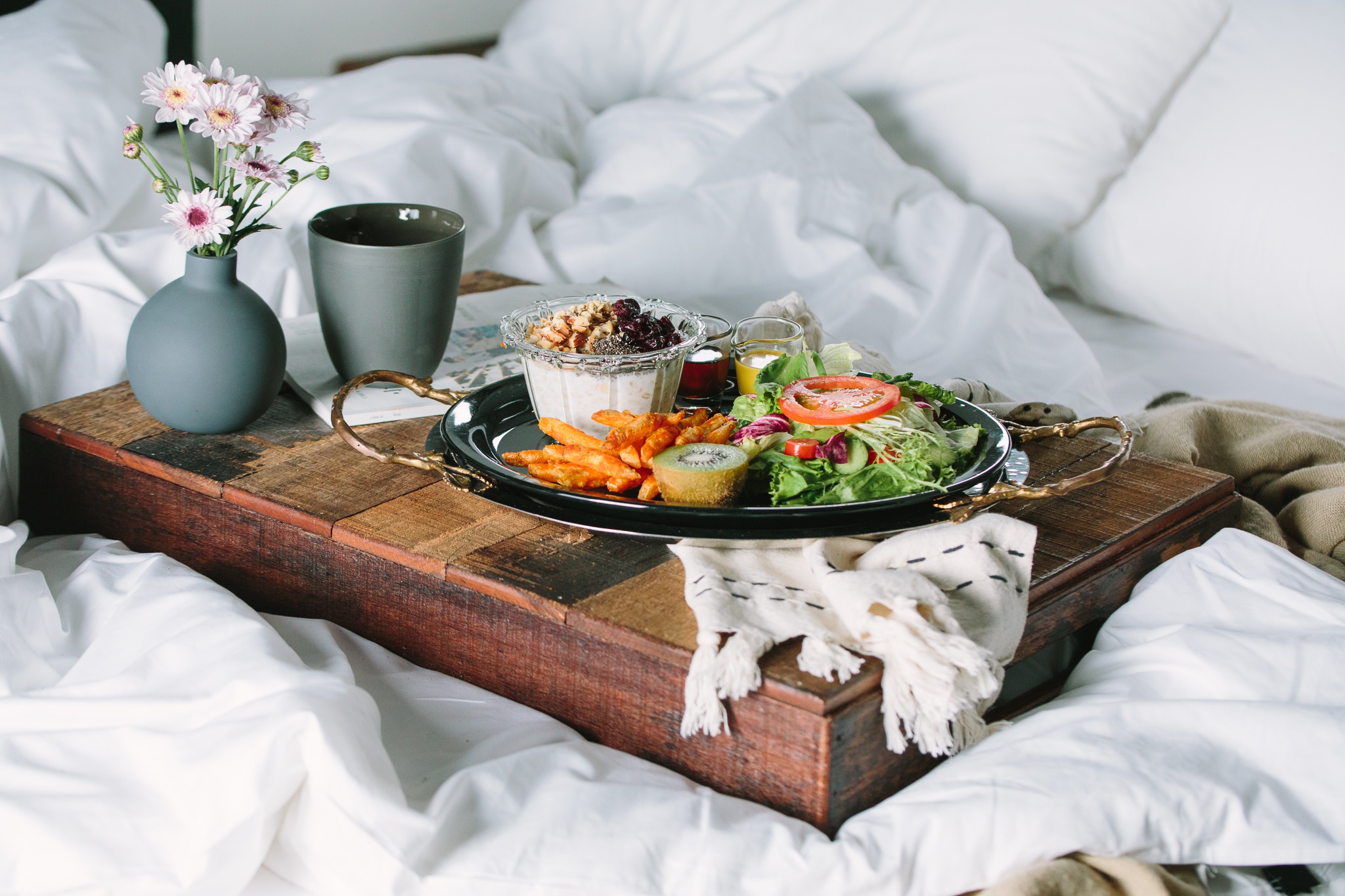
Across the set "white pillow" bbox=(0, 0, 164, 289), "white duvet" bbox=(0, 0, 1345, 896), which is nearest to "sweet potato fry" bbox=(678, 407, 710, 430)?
"white duvet" bbox=(0, 0, 1345, 896)

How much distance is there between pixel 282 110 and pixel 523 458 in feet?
1.09

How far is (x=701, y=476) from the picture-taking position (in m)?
0.79

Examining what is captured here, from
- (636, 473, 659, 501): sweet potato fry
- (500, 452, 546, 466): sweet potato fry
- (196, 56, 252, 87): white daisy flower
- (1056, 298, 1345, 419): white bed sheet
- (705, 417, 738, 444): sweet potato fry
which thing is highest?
(196, 56, 252, 87): white daisy flower

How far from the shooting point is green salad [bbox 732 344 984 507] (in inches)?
32.0

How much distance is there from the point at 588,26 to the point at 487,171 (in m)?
0.50

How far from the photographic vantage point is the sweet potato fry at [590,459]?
2.68 feet

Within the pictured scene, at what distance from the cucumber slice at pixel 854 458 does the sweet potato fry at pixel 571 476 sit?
0.16 meters

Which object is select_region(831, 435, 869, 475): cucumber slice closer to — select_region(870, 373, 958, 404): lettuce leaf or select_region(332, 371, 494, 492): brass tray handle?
select_region(870, 373, 958, 404): lettuce leaf

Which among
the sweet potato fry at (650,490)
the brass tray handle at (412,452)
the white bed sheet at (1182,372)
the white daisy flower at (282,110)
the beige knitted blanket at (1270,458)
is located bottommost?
the white bed sheet at (1182,372)

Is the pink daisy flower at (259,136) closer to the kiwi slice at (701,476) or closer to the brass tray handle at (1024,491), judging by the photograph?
the kiwi slice at (701,476)

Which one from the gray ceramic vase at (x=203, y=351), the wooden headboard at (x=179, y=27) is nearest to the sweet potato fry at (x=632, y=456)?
the gray ceramic vase at (x=203, y=351)

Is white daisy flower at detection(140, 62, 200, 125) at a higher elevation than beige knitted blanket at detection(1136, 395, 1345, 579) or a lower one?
higher

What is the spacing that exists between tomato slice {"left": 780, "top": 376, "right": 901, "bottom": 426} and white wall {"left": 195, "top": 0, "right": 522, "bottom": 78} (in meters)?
1.69

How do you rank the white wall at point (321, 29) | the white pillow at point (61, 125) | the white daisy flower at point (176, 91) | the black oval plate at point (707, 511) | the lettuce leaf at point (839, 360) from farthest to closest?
the white wall at point (321, 29), the white pillow at point (61, 125), the lettuce leaf at point (839, 360), the white daisy flower at point (176, 91), the black oval plate at point (707, 511)
